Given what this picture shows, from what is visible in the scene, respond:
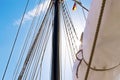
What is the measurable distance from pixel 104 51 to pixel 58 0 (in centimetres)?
522

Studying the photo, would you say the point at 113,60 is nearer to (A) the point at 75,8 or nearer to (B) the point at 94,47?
(B) the point at 94,47

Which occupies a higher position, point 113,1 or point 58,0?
point 58,0

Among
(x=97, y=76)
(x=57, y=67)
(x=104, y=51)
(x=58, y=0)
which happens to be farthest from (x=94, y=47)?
(x=58, y=0)

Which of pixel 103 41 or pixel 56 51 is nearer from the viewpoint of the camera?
pixel 103 41

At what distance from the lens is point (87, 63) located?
161 centimetres

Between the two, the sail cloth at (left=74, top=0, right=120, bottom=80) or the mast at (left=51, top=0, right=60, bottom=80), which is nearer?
the sail cloth at (left=74, top=0, right=120, bottom=80)

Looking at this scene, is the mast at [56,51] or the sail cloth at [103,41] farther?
the mast at [56,51]

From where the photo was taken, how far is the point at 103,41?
59.9 inches

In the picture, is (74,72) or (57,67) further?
(57,67)

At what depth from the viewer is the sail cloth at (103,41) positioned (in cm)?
143

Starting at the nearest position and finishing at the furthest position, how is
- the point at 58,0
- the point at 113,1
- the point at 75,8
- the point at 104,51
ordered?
the point at 113,1 < the point at 104,51 < the point at 58,0 < the point at 75,8

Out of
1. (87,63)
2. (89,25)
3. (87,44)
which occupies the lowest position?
(87,63)

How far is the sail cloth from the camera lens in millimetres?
1433

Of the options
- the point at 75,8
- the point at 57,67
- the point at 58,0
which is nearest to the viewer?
the point at 57,67
